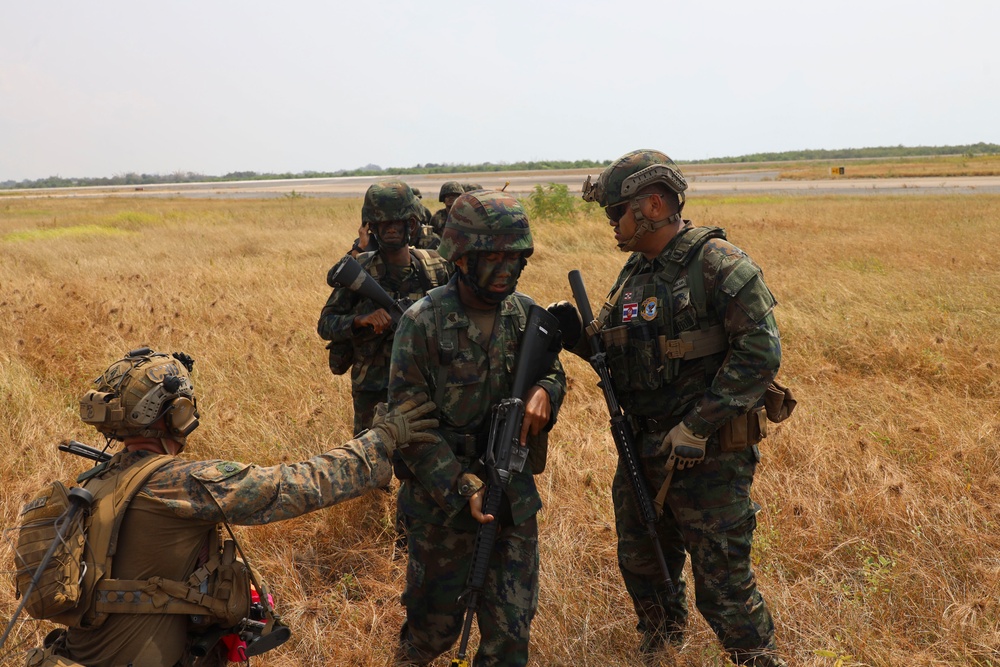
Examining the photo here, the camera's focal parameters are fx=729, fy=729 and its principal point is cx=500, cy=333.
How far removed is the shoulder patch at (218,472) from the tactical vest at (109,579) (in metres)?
0.12

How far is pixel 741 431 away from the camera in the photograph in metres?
3.01

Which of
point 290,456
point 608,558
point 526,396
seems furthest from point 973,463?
point 290,456

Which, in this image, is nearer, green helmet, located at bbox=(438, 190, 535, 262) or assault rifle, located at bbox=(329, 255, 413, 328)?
green helmet, located at bbox=(438, 190, 535, 262)

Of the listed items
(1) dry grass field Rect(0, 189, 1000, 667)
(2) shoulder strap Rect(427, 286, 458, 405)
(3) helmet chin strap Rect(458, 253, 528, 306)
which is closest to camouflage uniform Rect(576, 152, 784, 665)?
(1) dry grass field Rect(0, 189, 1000, 667)

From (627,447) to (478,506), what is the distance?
0.84 m

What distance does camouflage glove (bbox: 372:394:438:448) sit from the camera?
2695mm

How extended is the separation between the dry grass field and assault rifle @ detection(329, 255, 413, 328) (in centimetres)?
133

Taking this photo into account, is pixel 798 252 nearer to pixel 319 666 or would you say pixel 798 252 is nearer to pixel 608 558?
pixel 608 558

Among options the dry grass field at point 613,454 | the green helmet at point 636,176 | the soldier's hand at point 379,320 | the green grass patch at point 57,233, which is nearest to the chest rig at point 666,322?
the green helmet at point 636,176

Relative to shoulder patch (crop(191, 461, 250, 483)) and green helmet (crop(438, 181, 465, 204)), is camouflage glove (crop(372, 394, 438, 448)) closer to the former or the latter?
shoulder patch (crop(191, 461, 250, 483))

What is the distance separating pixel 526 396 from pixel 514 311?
370 millimetres

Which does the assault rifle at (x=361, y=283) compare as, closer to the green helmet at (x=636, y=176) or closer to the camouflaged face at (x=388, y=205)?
the camouflaged face at (x=388, y=205)

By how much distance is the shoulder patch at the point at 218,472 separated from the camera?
90.6 inches

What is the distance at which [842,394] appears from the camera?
20.2ft
